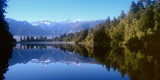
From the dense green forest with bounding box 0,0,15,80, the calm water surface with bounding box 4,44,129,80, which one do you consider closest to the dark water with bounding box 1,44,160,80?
the calm water surface with bounding box 4,44,129,80

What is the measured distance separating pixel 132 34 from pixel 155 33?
1038 centimetres

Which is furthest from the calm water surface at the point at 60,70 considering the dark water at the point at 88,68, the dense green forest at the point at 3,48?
the dense green forest at the point at 3,48

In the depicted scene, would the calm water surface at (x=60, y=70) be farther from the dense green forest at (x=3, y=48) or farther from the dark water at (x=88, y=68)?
the dense green forest at (x=3, y=48)

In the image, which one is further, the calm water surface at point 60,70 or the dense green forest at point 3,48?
the dense green forest at point 3,48

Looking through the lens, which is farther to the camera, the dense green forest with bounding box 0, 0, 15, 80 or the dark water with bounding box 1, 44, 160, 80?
the dense green forest with bounding box 0, 0, 15, 80

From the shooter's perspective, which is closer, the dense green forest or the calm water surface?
the calm water surface

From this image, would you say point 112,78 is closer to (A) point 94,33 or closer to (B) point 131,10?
(B) point 131,10

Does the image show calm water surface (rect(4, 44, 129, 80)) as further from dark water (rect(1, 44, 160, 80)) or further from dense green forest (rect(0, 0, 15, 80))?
dense green forest (rect(0, 0, 15, 80))

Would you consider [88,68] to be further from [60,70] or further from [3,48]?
[3,48]

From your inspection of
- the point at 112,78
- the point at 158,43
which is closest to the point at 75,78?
the point at 112,78

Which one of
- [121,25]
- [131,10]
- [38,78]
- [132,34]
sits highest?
[131,10]

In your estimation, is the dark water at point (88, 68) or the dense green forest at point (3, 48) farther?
the dense green forest at point (3, 48)

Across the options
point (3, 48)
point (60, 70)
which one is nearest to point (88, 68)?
point (60, 70)

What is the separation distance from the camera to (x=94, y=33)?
12775 cm
